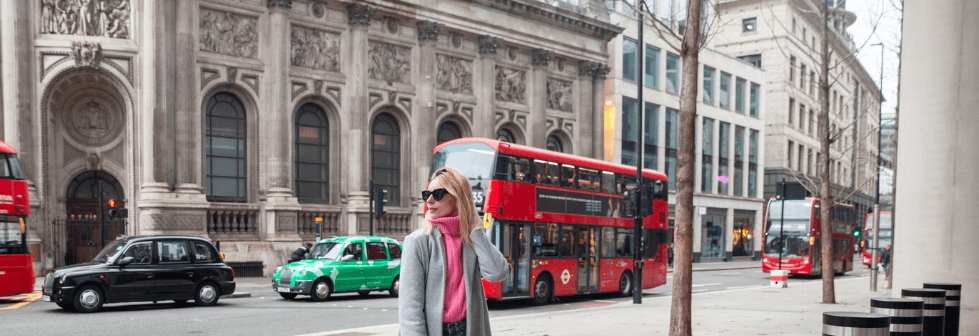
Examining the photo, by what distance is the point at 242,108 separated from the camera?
31.5 m

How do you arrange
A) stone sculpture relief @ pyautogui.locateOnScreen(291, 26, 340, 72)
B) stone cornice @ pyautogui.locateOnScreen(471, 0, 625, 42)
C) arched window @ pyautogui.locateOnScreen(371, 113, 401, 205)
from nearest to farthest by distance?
1. stone sculpture relief @ pyautogui.locateOnScreen(291, 26, 340, 72)
2. arched window @ pyautogui.locateOnScreen(371, 113, 401, 205)
3. stone cornice @ pyautogui.locateOnScreen(471, 0, 625, 42)

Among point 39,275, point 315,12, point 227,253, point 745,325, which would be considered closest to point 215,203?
point 227,253

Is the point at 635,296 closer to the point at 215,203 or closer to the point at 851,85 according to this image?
the point at 215,203

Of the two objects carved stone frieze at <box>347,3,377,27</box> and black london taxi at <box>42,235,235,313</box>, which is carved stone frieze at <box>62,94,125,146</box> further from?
black london taxi at <box>42,235,235,313</box>

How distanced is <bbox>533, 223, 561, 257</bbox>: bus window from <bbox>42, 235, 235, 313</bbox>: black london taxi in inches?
278

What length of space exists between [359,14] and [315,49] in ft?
7.37

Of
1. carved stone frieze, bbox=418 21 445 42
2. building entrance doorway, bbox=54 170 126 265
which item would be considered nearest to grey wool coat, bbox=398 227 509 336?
building entrance doorway, bbox=54 170 126 265

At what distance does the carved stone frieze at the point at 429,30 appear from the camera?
3594cm

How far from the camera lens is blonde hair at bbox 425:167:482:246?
15.3 ft

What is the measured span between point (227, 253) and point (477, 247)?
26.4 metres

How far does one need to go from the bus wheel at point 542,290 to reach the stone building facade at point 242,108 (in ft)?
41.9

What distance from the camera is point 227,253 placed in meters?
29.5

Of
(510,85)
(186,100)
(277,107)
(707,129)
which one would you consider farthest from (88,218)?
(707,129)

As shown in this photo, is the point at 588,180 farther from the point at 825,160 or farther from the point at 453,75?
the point at 453,75
